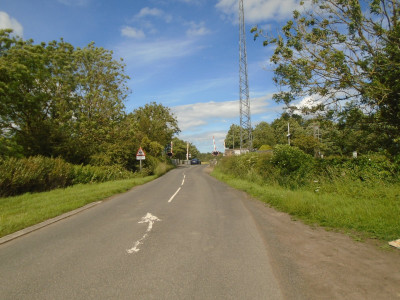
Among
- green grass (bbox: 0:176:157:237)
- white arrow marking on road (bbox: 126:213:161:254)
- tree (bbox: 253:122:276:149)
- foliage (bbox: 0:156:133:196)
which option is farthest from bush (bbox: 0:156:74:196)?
tree (bbox: 253:122:276:149)

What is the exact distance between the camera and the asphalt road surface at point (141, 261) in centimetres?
380

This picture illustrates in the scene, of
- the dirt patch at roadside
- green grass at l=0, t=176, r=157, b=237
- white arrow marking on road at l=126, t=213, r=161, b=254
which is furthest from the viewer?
green grass at l=0, t=176, r=157, b=237

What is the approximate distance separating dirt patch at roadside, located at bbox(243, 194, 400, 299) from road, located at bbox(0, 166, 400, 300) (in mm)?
14

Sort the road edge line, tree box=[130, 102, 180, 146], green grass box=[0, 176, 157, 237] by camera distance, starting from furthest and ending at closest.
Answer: tree box=[130, 102, 180, 146]
green grass box=[0, 176, 157, 237]
the road edge line

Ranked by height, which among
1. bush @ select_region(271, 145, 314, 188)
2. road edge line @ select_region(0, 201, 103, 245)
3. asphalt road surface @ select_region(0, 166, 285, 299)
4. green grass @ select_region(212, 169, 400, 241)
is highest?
bush @ select_region(271, 145, 314, 188)

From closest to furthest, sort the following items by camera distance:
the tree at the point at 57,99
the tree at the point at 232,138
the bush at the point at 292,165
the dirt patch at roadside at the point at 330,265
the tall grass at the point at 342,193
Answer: the dirt patch at roadside at the point at 330,265 < the tall grass at the point at 342,193 < the bush at the point at 292,165 < the tree at the point at 57,99 < the tree at the point at 232,138

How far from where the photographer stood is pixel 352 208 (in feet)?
25.3

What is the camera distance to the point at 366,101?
444 inches

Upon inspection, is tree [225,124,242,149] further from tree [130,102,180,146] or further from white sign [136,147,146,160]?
white sign [136,147,146,160]

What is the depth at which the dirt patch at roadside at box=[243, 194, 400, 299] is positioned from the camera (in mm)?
3715

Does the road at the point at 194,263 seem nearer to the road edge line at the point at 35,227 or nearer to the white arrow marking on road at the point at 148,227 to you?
the white arrow marking on road at the point at 148,227

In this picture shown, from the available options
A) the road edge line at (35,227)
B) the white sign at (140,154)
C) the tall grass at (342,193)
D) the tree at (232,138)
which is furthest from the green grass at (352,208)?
the tree at (232,138)

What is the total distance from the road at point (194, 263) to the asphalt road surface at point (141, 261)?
0.05 ft

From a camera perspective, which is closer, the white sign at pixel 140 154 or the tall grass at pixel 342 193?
the tall grass at pixel 342 193
